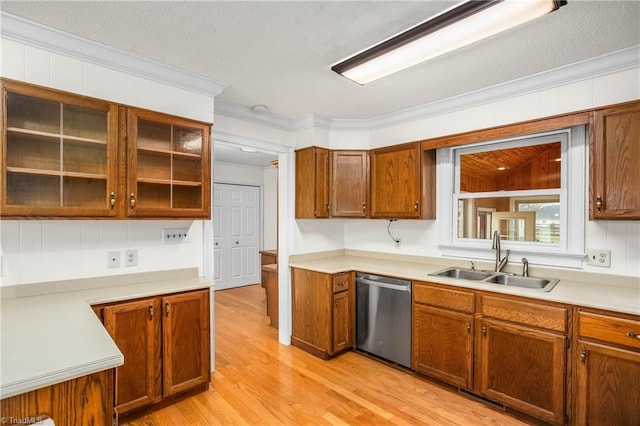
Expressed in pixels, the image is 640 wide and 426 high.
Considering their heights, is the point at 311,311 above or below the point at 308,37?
below

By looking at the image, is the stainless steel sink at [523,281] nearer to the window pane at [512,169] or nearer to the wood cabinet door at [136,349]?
the window pane at [512,169]

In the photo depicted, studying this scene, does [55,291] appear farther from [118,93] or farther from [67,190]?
[118,93]

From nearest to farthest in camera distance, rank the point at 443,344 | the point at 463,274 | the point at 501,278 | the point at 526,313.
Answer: the point at 526,313
the point at 443,344
the point at 501,278
the point at 463,274

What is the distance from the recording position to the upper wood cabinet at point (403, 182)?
124 inches

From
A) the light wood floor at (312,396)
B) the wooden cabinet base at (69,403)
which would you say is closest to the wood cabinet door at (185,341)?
the light wood floor at (312,396)

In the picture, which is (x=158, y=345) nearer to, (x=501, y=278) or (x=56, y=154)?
(x=56, y=154)

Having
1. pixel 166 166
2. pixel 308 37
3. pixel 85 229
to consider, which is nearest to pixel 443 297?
pixel 308 37

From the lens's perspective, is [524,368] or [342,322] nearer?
[524,368]

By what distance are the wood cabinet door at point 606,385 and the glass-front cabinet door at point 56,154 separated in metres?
3.08

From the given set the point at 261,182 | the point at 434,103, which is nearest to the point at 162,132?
the point at 434,103

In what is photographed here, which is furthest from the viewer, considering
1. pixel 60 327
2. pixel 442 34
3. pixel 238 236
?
pixel 238 236

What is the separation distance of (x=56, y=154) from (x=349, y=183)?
2502 mm

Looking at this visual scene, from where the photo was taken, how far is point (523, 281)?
8.62 ft

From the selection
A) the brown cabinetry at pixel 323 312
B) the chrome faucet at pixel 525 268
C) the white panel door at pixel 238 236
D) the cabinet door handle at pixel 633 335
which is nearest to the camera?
the cabinet door handle at pixel 633 335
